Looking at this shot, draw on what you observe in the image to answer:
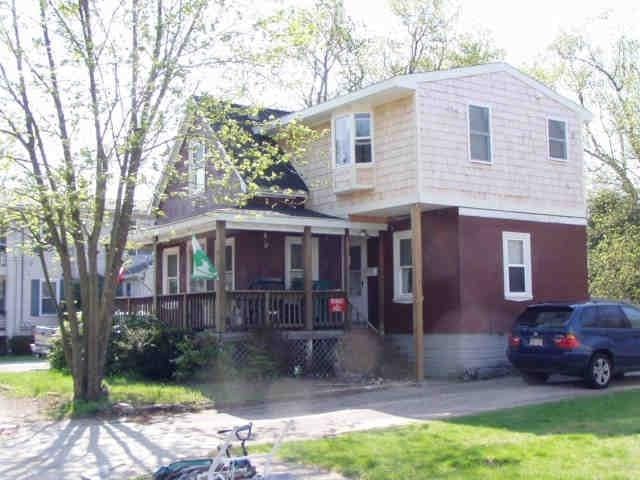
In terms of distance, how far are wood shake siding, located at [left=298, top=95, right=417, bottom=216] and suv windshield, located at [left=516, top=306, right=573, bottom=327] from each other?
3.85 meters

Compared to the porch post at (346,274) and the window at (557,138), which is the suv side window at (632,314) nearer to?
the window at (557,138)

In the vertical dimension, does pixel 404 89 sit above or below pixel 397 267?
above

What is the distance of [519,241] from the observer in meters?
20.1

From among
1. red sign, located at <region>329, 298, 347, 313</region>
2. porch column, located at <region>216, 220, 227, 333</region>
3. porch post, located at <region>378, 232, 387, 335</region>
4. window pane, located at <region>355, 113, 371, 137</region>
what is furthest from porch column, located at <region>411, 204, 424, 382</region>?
porch column, located at <region>216, 220, 227, 333</region>

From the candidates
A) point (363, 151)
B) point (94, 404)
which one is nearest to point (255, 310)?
point (363, 151)

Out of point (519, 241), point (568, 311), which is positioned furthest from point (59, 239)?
point (519, 241)

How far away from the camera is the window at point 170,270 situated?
24312 mm

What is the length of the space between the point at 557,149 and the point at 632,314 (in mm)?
6397

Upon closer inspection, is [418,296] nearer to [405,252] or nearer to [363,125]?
[405,252]

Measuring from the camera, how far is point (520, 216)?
65.7 ft

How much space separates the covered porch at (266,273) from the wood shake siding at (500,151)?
2.69 metres

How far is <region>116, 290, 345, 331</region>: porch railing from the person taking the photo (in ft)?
60.1

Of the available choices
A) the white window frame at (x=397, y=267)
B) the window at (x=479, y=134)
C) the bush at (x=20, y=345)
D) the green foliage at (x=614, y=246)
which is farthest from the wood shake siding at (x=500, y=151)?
the bush at (x=20, y=345)

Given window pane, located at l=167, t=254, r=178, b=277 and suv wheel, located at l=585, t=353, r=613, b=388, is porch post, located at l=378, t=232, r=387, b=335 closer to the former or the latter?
suv wheel, located at l=585, t=353, r=613, b=388
